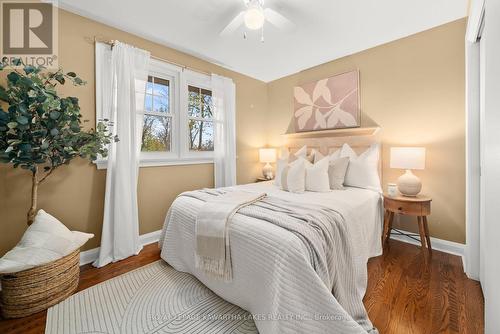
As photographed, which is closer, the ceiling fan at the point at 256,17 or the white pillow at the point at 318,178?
the ceiling fan at the point at 256,17

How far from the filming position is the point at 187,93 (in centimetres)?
313

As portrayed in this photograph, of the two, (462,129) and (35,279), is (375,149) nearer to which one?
(462,129)

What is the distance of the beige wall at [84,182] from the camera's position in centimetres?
191

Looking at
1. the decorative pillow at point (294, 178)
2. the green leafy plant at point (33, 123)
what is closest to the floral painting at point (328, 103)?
the decorative pillow at point (294, 178)

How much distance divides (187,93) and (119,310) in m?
2.65

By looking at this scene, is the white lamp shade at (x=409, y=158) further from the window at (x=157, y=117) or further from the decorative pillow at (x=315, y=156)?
the window at (x=157, y=117)

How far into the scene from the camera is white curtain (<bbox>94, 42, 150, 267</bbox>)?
2.30 metres

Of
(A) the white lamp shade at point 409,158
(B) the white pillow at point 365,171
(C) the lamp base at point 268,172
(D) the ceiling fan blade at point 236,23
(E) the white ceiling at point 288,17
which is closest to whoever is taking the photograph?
(D) the ceiling fan blade at point 236,23

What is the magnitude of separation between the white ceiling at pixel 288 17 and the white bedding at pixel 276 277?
1.93 m

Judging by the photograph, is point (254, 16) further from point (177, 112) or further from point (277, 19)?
point (177, 112)

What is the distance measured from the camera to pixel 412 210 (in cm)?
219

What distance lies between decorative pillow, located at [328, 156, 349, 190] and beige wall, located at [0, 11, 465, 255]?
2.12ft

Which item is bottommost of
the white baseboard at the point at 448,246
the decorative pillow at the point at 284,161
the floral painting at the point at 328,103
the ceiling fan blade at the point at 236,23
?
the white baseboard at the point at 448,246

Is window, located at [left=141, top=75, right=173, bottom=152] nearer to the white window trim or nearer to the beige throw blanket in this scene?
the white window trim
